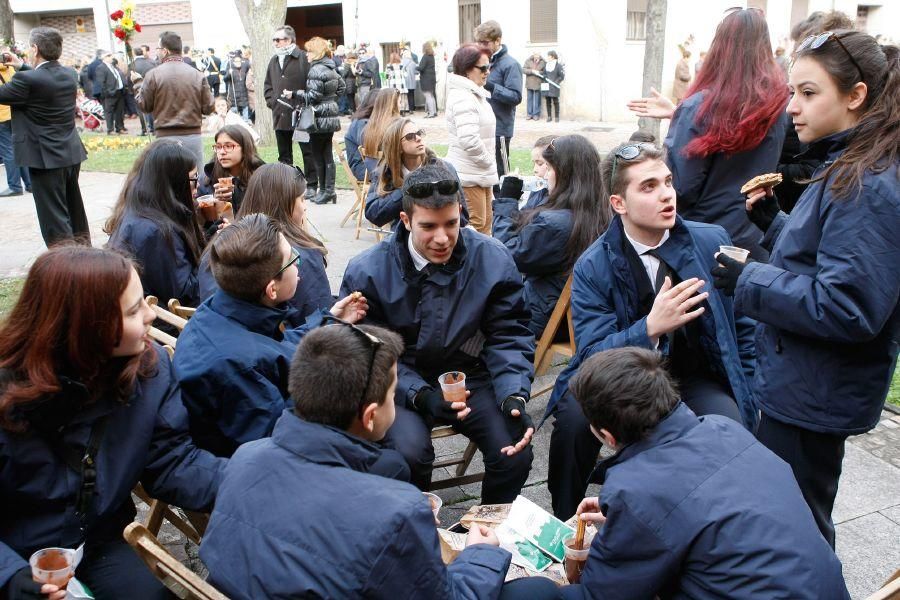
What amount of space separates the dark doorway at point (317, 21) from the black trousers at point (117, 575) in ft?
105

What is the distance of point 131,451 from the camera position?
95.9 inches

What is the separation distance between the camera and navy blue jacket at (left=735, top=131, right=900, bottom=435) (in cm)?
233

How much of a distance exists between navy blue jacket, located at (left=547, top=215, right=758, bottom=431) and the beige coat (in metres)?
3.64

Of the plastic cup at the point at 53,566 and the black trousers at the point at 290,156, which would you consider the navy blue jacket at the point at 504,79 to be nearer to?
the black trousers at the point at 290,156

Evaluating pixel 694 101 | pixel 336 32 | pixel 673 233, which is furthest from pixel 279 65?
pixel 336 32

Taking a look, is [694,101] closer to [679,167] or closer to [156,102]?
[679,167]

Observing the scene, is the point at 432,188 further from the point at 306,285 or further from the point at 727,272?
the point at 727,272

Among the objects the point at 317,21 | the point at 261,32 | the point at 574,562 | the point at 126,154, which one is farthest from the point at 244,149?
the point at 317,21

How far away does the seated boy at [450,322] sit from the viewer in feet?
10.9

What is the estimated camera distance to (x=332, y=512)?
1834mm

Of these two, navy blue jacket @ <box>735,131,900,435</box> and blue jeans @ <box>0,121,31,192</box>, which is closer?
navy blue jacket @ <box>735,131,900,435</box>

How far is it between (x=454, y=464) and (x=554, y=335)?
2.86 ft

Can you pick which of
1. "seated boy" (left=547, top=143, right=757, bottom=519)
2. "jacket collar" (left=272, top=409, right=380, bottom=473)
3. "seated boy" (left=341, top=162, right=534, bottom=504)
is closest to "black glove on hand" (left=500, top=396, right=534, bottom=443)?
"seated boy" (left=341, top=162, right=534, bottom=504)

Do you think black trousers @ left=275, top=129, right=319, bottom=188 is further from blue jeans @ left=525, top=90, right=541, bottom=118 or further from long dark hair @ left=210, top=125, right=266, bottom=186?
blue jeans @ left=525, top=90, right=541, bottom=118
